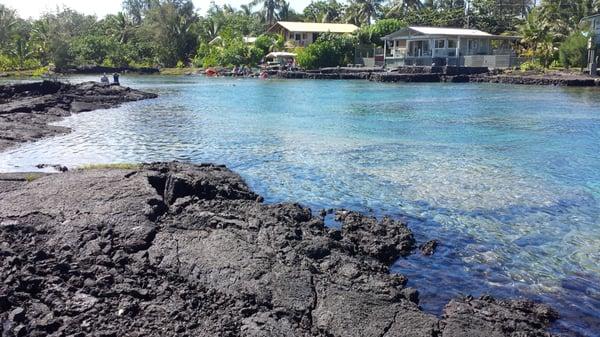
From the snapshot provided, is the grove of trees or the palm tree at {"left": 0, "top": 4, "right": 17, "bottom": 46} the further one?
the palm tree at {"left": 0, "top": 4, "right": 17, "bottom": 46}

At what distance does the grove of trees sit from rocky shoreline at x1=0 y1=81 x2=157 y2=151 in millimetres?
44169

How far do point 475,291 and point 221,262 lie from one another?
377 centimetres

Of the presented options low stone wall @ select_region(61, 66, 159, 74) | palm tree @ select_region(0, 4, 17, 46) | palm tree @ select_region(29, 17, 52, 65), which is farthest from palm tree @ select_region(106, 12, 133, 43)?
palm tree @ select_region(0, 4, 17, 46)

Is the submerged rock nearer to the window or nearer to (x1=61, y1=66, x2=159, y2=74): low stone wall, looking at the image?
the window

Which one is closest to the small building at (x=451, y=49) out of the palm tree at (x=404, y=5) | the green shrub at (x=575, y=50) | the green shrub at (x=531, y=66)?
the green shrub at (x=531, y=66)

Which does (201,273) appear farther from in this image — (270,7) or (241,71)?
(270,7)

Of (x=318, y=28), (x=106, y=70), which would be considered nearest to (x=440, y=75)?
(x=318, y=28)

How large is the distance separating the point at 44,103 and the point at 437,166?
78.5 feet

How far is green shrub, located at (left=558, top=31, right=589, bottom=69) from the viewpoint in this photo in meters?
57.6

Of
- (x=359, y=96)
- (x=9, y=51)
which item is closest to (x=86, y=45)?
(x=9, y=51)

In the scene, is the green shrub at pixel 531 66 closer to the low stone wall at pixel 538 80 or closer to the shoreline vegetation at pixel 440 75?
the shoreline vegetation at pixel 440 75

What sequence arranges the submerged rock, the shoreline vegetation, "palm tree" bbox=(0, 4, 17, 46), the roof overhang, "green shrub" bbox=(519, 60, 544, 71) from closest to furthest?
the submerged rock
the shoreline vegetation
"green shrub" bbox=(519, 60, 544, 71)
the roof overhang
"palm tree" bbox=(0, 4, 17, 46)

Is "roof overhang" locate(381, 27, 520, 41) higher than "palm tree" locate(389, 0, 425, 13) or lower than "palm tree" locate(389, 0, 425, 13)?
lower

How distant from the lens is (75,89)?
40.3 m
